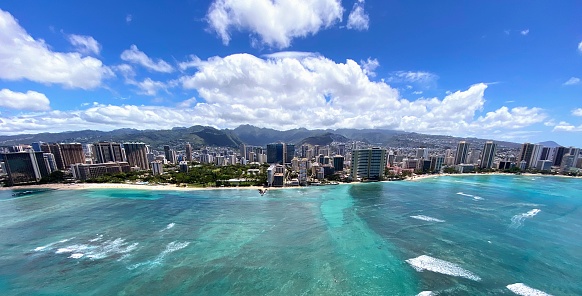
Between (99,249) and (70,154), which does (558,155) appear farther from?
(70,154)

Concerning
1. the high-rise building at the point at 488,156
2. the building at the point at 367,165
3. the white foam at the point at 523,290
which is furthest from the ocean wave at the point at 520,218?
the high-rise building at the point at 488,156

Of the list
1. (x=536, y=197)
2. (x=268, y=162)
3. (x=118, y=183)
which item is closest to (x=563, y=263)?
(x=536, y=197)

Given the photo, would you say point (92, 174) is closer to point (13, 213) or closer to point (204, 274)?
point (13, 213)

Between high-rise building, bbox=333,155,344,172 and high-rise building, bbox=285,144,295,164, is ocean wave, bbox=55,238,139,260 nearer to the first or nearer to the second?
high-rise building, bbox=333,155,344,172

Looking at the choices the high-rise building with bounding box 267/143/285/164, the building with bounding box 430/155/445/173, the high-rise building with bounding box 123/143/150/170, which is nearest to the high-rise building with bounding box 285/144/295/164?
the high-rise building with bounding box 267/143/285/164

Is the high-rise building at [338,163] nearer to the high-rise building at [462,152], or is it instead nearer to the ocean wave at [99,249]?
the ocean wave at [99,249]
